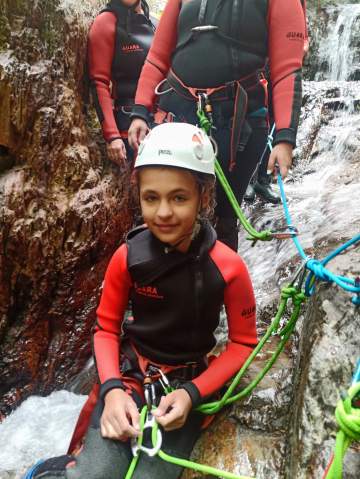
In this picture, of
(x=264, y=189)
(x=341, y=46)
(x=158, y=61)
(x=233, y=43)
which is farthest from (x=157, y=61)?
(x=341, y=46)

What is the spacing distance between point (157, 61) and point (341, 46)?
10.1 metres

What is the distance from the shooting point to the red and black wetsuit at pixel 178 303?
1873 mm

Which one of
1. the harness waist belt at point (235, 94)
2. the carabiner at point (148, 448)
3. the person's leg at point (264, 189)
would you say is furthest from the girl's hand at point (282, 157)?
the person's leg at point (264, 189)

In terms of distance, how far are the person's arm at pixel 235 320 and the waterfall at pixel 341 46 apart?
10077 mm

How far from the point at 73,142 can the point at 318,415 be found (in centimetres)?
293

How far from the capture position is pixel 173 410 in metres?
1.65

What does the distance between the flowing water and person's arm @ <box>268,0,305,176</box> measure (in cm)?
98

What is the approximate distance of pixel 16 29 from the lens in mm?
3105

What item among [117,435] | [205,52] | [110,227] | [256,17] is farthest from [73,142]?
[117,435]

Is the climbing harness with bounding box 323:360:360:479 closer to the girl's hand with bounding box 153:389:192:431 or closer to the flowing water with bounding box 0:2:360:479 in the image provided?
the girl's hand with bounding box 153:389:192:431

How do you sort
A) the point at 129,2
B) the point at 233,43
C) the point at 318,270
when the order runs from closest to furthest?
the point at 318,270
the point at 233,43
the point at 129,2

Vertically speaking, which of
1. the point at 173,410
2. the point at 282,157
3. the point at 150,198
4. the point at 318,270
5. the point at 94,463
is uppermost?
the point at 282,157

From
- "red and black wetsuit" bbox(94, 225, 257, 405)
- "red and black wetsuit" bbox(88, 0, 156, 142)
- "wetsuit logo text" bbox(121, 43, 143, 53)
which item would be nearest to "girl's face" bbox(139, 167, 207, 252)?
"red and black wetsuit" bbox(94, 225, 257, 405)

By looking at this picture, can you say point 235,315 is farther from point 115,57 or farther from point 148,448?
point 115,57
